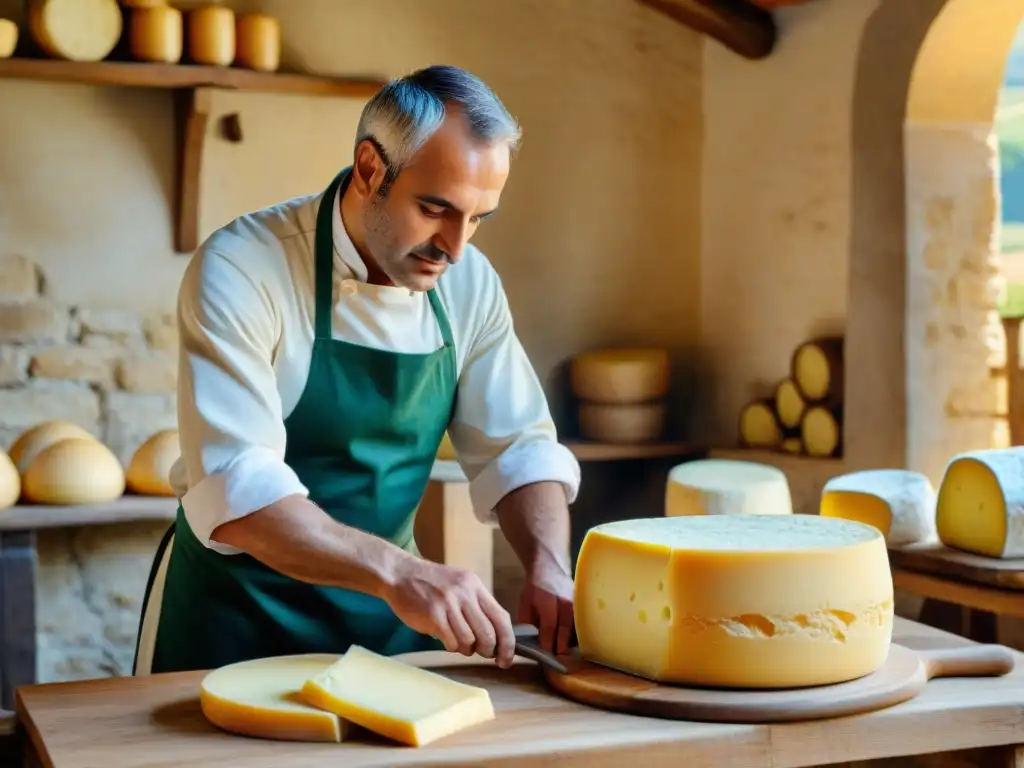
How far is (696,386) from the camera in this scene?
15.5 feet

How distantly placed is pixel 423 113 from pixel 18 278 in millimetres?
2416

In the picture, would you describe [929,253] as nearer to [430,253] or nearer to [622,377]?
[622,377]

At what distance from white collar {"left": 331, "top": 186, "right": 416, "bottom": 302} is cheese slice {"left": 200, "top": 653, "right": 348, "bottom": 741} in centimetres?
64

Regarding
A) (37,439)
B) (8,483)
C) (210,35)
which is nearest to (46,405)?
(37,439)

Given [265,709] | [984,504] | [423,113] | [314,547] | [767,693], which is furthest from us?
[984,504]

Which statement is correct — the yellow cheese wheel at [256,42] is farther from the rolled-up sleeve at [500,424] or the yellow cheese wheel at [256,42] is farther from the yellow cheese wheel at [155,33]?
the rolled-up sleeve at [500,424]

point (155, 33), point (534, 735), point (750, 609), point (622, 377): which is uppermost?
point (155, 33)

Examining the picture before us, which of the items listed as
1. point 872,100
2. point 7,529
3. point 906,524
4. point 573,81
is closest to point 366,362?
point 906,524

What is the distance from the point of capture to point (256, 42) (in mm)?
3836

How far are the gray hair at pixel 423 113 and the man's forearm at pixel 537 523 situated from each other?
497 mm

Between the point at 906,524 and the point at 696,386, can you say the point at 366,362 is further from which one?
the point at 696,386

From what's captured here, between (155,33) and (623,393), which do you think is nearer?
(155,33)

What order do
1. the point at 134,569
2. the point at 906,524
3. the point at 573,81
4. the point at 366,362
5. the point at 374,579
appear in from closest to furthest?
the point at 374,579 < the point at 366,362 < the point at 906,524 < the point at 134,569 < the point at 573,81

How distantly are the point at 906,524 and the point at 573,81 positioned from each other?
2161mm
